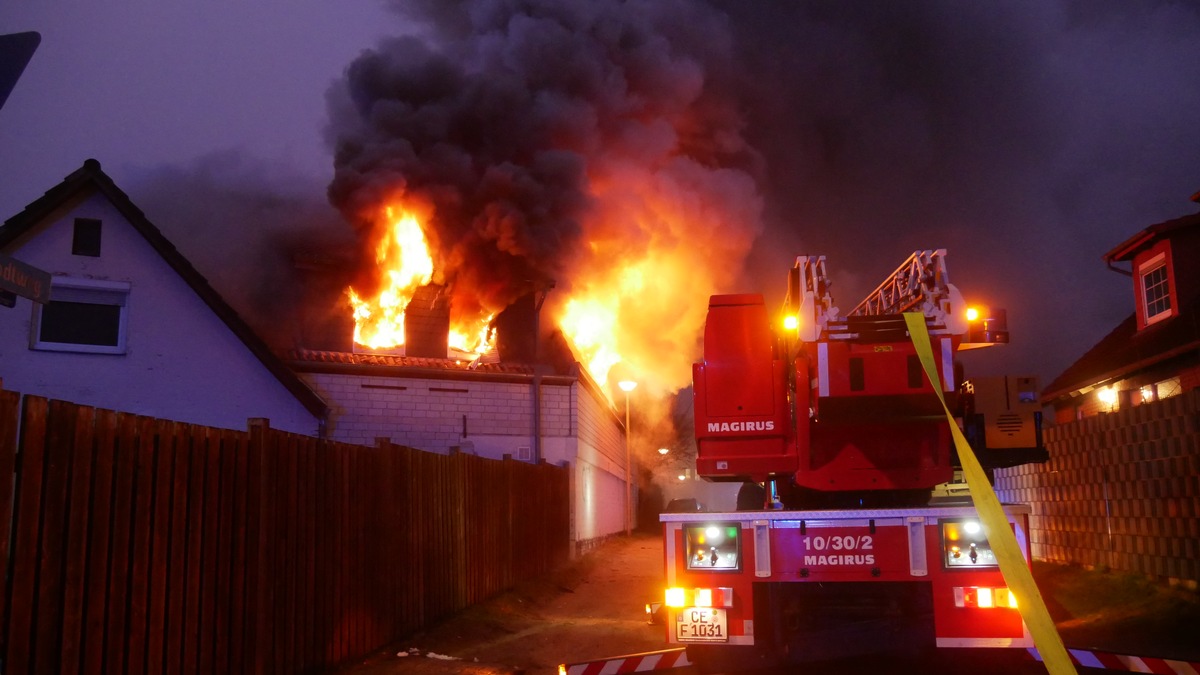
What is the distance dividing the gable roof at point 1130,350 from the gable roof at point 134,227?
14772 mm

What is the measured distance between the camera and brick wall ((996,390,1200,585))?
903 cm

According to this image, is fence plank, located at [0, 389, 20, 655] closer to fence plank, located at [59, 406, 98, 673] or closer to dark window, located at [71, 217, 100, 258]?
fence plank, located at [59, 406, 98, 673]

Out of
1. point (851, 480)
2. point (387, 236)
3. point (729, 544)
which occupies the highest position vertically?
point (387, 236)

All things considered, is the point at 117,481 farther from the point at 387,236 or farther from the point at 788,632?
the point at 387,236

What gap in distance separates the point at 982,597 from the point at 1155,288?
46.7 feet

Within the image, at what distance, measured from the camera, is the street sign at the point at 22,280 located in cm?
372

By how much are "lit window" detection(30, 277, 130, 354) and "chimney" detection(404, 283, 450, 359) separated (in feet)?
25.4

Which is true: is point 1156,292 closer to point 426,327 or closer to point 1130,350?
point 1130,350

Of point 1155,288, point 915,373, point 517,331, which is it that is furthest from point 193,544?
point 517,331

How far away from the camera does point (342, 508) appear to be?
7836 mm

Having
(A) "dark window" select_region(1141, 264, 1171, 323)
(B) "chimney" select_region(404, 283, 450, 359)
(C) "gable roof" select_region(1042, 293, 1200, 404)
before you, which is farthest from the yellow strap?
(B) "chimney" select_region(404, 283, 450, 359)

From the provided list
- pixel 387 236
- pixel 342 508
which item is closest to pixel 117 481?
pixel 342 508

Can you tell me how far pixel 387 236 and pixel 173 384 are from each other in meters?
7.13

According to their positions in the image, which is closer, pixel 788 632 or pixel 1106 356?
pixel 788 632
